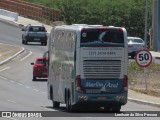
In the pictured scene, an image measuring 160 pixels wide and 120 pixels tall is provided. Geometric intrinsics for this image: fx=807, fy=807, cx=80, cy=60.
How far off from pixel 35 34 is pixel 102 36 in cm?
4090

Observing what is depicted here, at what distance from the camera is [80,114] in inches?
1097

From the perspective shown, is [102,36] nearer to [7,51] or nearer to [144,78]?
[144,78]

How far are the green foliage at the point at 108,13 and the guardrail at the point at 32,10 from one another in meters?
1.17

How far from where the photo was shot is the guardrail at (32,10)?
85750mm

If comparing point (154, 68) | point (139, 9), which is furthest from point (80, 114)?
point (139, 9)

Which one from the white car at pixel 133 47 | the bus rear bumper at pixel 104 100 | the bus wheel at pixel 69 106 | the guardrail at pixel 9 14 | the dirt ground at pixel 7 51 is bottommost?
the dirt ground at pixel 7 51

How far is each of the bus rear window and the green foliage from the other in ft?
177

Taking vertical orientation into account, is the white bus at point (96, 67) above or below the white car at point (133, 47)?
above

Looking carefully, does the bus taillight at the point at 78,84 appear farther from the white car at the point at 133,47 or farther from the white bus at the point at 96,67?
the white car at the point at 133,47

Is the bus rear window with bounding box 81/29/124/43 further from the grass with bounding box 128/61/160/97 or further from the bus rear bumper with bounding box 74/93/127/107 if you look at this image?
the grass with bounding box 128/61/160/97

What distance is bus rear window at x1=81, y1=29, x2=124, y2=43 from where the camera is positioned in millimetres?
28750

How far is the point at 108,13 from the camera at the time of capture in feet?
277

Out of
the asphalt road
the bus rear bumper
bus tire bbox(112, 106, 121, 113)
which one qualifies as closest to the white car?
the asphalt road

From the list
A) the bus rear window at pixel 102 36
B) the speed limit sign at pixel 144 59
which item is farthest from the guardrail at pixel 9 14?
the bus rear window at pixel 102 36
